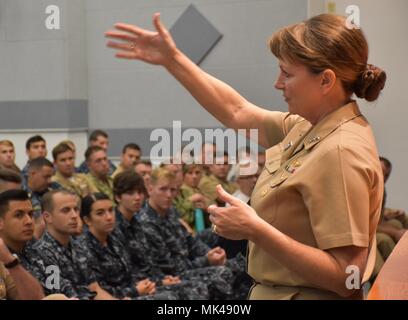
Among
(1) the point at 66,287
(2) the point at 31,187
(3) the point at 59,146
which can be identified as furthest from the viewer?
(3) the point at 59,146

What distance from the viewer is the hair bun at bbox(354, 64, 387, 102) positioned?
1157 millimetres

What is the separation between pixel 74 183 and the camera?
3771 millimetres

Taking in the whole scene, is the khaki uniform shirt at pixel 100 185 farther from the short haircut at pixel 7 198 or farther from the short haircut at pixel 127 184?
the short haircut at pixel 7 198

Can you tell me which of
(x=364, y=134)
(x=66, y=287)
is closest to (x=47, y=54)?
(x=66, y=287)

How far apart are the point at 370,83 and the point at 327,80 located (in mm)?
77

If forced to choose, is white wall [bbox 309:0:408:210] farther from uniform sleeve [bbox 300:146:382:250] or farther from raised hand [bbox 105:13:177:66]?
uniform sleeve [bbox 300:146:382:250]

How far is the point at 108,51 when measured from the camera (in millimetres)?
4578

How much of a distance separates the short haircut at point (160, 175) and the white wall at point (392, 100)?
1.53 meters

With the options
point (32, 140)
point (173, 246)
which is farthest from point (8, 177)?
point (32, 140)

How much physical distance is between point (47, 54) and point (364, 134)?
141 inches

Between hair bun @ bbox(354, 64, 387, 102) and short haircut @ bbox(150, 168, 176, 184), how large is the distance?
254 centimetres

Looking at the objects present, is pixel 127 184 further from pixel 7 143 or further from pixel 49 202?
pixel 7 143

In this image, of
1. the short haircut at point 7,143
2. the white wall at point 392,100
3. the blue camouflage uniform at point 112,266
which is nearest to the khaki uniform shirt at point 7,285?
the blue camouflage uniform at point 112,266
